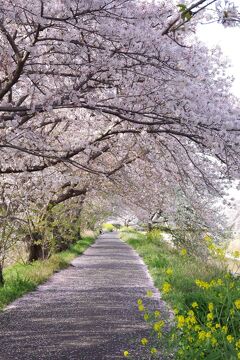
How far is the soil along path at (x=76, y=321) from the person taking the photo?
299 inches

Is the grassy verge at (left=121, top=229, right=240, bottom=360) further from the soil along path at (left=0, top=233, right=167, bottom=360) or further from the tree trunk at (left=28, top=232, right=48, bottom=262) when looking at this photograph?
the tree trunk at (left=28, top=232, right=48, bottom=262)

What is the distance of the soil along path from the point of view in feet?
24.9

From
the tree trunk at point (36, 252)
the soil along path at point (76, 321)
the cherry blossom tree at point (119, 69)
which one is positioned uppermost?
the cherry blossom tree at point (119, 69)

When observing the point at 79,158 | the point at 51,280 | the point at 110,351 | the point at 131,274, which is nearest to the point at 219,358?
the point at 110,351

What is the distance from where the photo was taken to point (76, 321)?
980cm

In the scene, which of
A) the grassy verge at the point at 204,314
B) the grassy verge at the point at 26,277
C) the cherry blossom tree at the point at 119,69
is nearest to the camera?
the grassy verge at the point at 204,314

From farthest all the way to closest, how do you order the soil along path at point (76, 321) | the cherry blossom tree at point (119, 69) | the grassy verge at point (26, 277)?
the grassy verge at point (26, 277) → the soil along path at point (76, 321) → the cherry blossom tree at point (119, 69)

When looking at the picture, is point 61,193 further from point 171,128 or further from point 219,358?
point 219,358

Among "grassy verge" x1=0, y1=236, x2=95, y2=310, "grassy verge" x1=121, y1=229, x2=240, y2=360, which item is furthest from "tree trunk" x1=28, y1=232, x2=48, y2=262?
"grassy verge" x1=121, y1=229, x2=240, y2=360

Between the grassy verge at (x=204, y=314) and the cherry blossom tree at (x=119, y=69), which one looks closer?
the grassy verge at (x=204, y=314)

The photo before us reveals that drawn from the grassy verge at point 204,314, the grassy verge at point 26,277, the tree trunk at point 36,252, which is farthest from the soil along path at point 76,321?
the tree trunk at point 36,252

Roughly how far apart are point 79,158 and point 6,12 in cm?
900

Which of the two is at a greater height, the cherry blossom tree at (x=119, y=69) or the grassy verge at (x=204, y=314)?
the cherry blossom tree at (x=119, y=69)

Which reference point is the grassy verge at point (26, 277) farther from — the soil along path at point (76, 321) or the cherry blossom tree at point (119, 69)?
the cherry blossom tree at point (119, 69)
